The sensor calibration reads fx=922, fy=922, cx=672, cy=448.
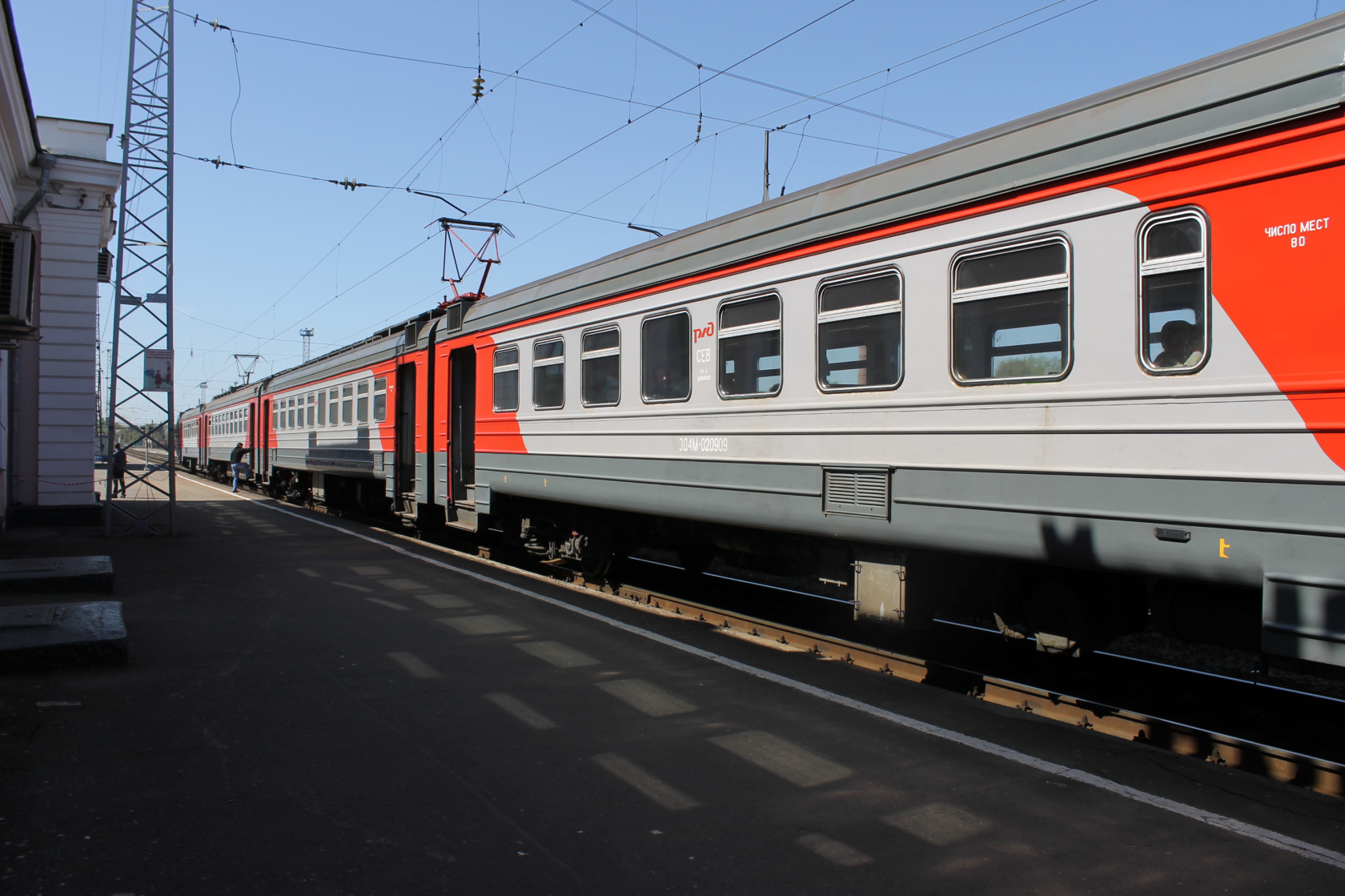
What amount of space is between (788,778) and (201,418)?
46183 mm

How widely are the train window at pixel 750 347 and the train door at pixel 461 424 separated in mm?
6120

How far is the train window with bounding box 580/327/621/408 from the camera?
888cm

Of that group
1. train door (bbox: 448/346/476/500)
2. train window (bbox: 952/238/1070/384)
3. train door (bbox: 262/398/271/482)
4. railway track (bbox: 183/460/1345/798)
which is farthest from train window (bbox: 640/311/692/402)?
train door (bbox: 262/398/271/482)

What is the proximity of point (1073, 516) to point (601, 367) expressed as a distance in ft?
17.0

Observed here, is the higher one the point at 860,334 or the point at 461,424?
the point at 860,334

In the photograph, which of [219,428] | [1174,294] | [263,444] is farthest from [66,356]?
[219,428]

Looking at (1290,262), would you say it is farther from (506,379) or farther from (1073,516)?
(506,379)

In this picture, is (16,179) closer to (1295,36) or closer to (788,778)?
(788,778)

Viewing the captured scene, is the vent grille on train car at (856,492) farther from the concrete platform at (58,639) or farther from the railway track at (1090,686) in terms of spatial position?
the concrete platform at (58,639)

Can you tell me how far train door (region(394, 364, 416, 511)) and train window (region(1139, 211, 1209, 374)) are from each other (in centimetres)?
1235

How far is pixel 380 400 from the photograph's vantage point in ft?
53.3

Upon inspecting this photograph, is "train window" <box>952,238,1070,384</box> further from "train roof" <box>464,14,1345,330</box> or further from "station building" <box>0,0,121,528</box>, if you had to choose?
"station building" <box>0,0,121,528</box>

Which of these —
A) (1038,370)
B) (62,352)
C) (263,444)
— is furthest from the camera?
(263,444)

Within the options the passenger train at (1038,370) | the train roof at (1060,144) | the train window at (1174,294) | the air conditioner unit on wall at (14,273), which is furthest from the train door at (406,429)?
the train window at (1174,294)
